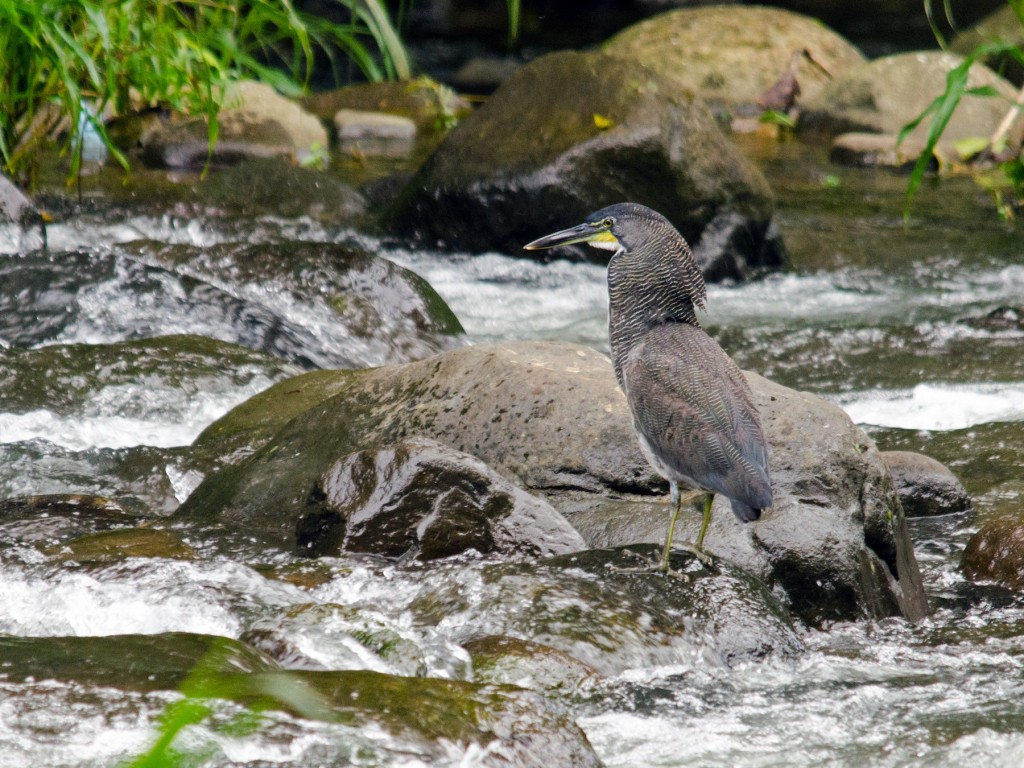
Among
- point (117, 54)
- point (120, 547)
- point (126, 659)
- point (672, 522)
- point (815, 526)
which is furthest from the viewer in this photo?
point (117, 54)

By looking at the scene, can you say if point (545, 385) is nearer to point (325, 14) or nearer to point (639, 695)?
point (639, 695)

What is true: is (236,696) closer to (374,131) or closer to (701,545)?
(701,545)

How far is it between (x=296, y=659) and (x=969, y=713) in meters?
1.74

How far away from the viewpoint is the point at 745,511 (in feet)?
11.8

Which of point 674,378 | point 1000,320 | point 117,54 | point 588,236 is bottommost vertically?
point 1000,320

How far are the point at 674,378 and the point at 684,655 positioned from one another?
2.74ft

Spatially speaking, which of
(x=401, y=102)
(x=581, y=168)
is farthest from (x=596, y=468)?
(x=401, y=102)

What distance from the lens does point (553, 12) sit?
22453mm

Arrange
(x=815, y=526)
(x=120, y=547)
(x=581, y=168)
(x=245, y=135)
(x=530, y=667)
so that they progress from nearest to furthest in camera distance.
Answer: (x=530, y=667) < (x=120, y=547) < (x=815, y=526) < (x=581, y=168) < (x=245, y=135)

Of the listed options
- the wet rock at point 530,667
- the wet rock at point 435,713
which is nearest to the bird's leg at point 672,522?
the wet rock at point 530,667

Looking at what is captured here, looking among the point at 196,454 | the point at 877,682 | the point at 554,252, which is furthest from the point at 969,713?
the point at 554,252

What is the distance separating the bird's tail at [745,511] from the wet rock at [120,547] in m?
1.57

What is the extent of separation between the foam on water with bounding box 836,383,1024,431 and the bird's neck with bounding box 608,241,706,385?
249 cm

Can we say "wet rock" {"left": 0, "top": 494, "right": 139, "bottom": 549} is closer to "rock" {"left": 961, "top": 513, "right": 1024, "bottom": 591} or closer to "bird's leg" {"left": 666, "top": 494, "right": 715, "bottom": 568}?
"bird's leg" {"left": 666, "top": 494, "right": 715, "bottom": 568}
